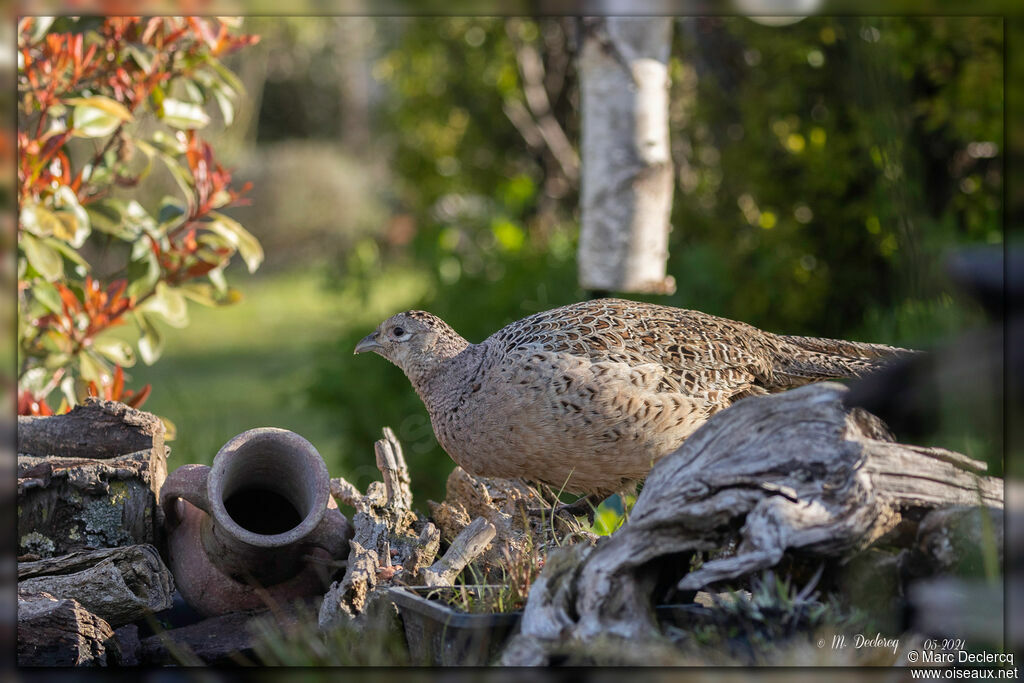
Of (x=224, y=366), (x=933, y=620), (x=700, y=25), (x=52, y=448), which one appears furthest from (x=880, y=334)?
(x=224, y=366)

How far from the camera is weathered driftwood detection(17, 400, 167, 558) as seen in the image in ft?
8.60

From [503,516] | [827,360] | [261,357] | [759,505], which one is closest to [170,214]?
[503,516]

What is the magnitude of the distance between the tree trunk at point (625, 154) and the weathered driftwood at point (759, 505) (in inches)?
79.5

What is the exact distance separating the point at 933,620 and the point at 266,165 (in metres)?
14.7

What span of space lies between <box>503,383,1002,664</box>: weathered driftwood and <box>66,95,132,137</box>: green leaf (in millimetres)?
2012

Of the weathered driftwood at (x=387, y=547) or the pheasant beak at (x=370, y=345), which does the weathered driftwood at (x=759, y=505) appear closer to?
the weathered driftwood at (x=387, y=547)

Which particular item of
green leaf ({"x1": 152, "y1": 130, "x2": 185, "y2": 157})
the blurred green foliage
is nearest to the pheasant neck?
green leaf ({"x1": 152, "y1": 130, "x2": 185, "y2": 157})

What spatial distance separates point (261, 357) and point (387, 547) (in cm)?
901

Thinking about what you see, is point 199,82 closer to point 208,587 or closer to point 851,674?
point 208,587

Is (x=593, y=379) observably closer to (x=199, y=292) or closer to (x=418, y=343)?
(x=418, y=343)

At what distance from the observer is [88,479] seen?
262 cm

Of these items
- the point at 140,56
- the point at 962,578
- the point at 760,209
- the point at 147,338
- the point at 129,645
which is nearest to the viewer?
the point at 962,578

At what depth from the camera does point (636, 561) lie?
197 centimetres

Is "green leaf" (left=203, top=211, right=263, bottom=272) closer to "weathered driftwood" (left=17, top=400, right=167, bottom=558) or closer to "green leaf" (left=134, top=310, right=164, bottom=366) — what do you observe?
"green leaf" (left=134, top=310, right=164, bottom=366)
